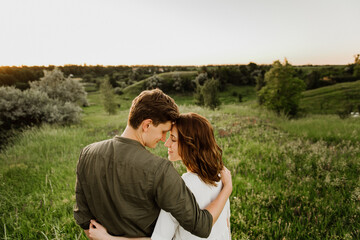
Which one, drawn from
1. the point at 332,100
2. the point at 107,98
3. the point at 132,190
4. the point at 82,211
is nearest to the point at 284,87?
the point at 332,100

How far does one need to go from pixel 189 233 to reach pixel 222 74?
93025mm

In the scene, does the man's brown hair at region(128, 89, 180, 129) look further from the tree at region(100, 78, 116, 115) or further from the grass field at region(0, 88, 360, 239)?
the tree at region(100, 78, 116, 115)

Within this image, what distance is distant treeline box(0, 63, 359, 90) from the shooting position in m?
57.3

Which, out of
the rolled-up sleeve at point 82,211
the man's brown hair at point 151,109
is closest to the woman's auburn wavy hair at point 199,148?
the man's brown hair at point 151,109

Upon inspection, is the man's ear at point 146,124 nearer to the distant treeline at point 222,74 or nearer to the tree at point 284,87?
the tree at point 284,87

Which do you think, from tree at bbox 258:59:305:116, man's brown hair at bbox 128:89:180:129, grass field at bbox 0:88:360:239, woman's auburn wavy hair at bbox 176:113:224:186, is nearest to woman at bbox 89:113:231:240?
woman's auburn wavy hair at bbox 176:113:224:186

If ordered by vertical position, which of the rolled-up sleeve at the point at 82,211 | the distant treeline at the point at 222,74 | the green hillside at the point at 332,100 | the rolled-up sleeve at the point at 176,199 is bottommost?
the green hillside at the point at 332,100

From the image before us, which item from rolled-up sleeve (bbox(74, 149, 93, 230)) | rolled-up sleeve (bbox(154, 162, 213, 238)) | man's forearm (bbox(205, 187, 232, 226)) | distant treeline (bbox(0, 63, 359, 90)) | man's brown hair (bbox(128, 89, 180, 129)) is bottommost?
rolled-up sleeve (bbox(74, 149, 93, 230))

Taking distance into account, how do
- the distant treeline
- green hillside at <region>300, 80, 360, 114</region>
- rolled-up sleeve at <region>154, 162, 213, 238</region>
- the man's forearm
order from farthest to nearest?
1. the distant treeline
2. green hillside at <region>300, 80, 360, 114</region>
3. the man's forearm
4. rolled-up sleeve at <region>154, 162, 213, 238</region>

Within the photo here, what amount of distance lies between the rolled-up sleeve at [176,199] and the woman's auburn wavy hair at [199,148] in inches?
20.6

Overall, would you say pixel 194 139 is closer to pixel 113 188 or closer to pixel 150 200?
pixel 150 200

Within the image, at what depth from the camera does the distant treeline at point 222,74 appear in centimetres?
5731

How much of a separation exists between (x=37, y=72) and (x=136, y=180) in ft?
275

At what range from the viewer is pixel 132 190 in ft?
5.18
